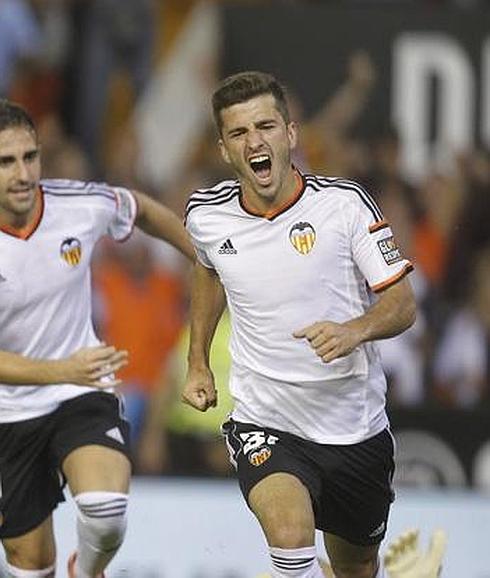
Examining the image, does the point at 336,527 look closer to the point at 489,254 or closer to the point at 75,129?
the point at 489,254

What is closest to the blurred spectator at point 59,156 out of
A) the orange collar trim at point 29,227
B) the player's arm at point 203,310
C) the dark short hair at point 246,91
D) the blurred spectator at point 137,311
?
the blurred spectator at point 137,311

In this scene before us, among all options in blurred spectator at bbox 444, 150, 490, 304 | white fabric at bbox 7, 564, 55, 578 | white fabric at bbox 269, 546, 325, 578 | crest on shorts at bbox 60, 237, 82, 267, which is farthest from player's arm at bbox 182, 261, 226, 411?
blurred spectator at bbox 444, 150, 490, 304

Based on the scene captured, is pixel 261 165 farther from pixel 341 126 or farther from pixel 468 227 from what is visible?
pixel 341 126

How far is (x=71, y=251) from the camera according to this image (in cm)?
965

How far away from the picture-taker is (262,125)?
8.71m

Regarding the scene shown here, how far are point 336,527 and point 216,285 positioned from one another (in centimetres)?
113

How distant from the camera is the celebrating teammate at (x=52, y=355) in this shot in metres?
9.42

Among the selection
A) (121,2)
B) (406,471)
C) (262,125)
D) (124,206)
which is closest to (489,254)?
(406,471)

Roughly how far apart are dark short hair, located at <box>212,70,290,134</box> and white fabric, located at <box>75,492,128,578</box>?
5.62 feet

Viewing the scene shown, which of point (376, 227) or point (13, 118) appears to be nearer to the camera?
point (376, 227)

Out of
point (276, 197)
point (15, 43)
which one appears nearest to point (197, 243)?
point (276, 197)

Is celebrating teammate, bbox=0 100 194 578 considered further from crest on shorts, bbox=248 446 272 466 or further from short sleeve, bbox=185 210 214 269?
crest on shorts, bbox=248 446 272 466

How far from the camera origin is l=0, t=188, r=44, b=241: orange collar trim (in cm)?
954

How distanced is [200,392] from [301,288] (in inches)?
24.6
